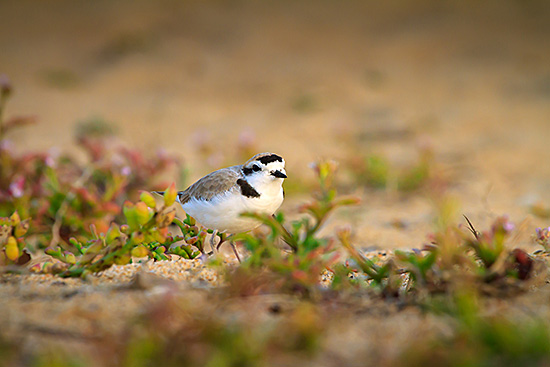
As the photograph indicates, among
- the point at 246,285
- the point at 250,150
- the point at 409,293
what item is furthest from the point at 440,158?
the point at 246,285

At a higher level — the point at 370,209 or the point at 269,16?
the point at 269,16

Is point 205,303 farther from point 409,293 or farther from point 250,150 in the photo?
point 250,150

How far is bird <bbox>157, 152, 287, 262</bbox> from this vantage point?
2771 mm

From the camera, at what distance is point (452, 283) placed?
2.02 metres

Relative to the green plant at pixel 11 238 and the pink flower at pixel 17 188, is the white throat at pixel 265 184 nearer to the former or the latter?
the green plant at pixel 11 238

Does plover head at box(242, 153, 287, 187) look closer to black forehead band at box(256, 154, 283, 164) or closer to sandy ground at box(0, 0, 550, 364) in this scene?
black forehead band at box(256, 154, 283, 164)

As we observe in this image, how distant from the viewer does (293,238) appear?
2.31m

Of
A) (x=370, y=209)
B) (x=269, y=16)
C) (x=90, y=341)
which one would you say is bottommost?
(x=370, y=209)

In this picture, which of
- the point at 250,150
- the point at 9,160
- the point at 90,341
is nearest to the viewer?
the point at 90,341

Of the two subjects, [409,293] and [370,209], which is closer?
[409,293]

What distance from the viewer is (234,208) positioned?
9.07 feet

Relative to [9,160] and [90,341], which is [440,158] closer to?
[9,160]

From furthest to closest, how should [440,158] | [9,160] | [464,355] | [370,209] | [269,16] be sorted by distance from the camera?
[269,16], [440,158], [370,209], [9,160], [464,355]

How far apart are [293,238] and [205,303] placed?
0.53 metres
